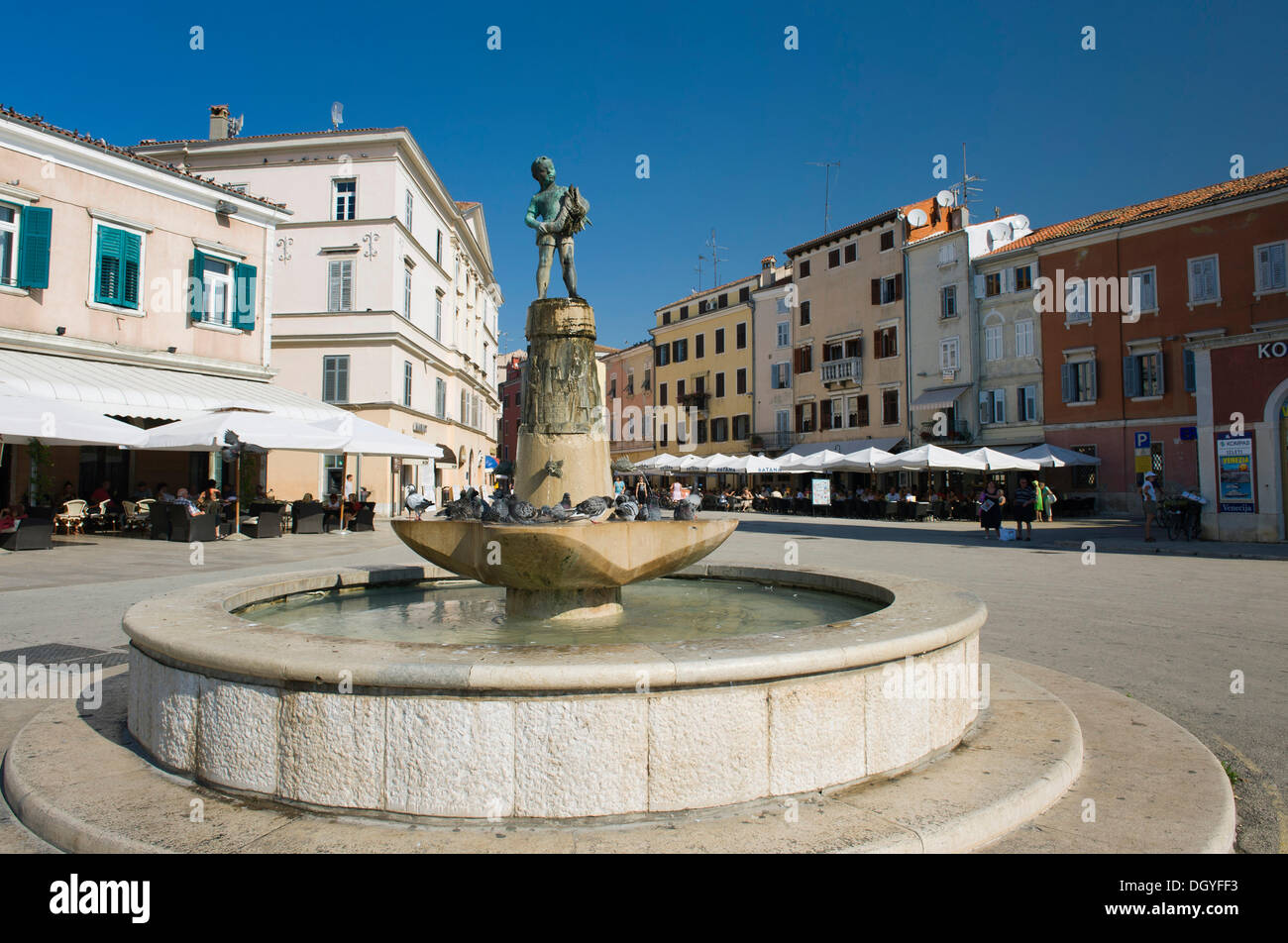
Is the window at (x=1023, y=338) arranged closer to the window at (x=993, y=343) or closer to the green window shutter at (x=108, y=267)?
the window at (x=993, y=343)

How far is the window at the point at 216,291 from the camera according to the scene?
2242 centimetres

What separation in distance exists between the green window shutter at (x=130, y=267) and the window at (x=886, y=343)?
32.3m

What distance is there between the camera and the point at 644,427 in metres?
59.8

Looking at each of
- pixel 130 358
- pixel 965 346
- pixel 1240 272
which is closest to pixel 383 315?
pixel 130 358

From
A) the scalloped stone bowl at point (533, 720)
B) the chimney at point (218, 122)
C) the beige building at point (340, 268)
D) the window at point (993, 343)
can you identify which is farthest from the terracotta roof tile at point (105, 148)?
the window at point (993, 343)

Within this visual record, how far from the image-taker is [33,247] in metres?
18.4

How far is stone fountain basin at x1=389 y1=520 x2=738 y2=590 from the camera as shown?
458cm

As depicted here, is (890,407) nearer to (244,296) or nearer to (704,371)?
(704,371)

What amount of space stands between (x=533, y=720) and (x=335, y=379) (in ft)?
95.2

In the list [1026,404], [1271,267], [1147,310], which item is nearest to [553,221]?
[1271,267]

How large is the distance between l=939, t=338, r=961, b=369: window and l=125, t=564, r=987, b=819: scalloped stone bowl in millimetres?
35784

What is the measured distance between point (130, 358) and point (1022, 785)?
76.4 ft

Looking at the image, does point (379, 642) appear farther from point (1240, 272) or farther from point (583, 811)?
point (1240, 272)
